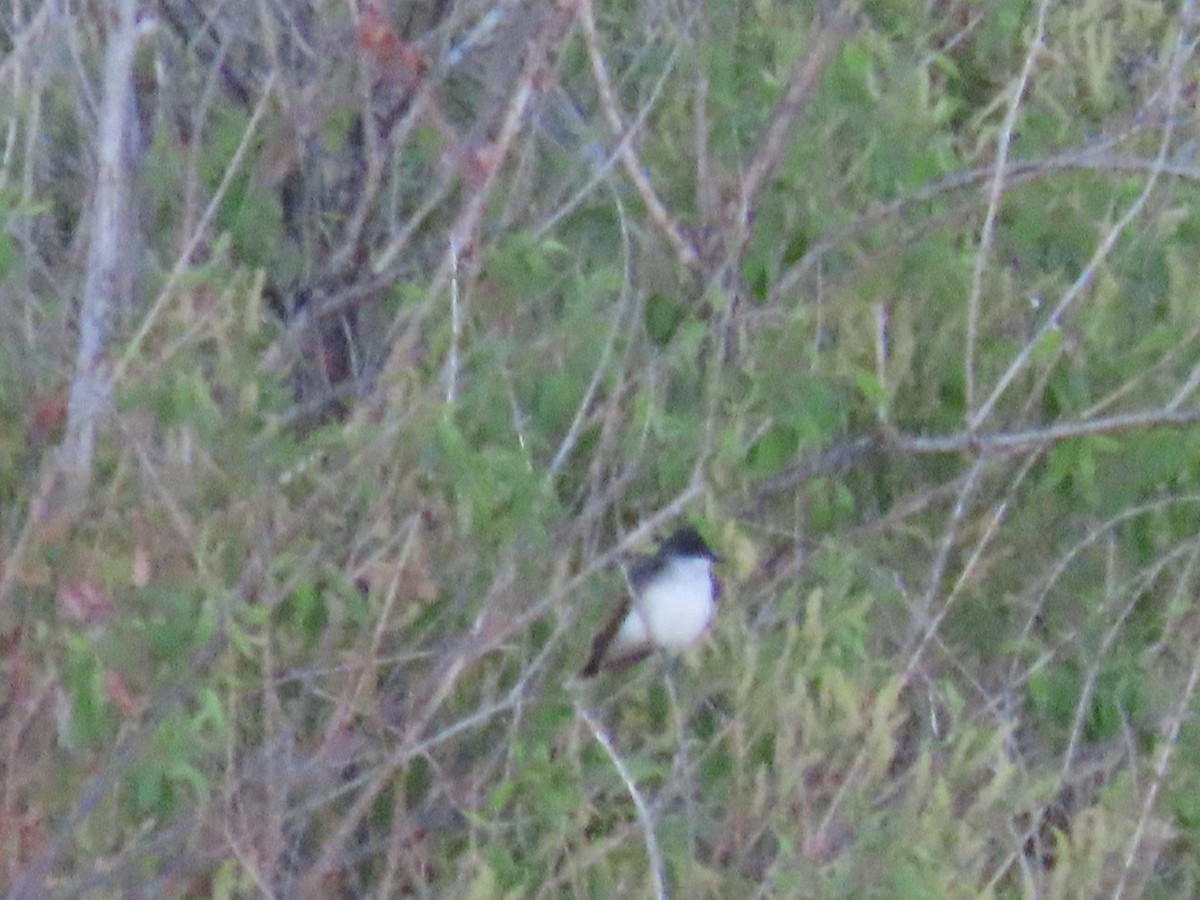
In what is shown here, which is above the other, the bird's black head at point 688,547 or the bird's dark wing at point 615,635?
the bird's black head at point 688,547

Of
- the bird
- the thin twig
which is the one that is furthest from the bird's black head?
the thin twig

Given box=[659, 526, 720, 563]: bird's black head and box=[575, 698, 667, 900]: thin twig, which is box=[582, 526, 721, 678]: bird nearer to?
box=[659, 526, 720, 563]: bird's black head

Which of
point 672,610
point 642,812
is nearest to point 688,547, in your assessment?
point 672,610

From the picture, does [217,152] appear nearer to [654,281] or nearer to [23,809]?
[654,281]

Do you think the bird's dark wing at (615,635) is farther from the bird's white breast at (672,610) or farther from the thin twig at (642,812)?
the thin twig at (642,812)

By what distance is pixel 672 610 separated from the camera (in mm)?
3828

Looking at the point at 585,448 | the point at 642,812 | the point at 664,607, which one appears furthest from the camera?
the point at 585,448

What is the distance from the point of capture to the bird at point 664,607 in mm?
3812

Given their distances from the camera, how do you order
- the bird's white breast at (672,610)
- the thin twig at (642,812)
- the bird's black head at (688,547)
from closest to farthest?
the thin twig at (642,812)
the bird's white breast at (672,610)
the bird's black head at (688,547)

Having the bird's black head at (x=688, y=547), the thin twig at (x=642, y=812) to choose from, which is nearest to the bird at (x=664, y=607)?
the bird's black head at (x=688, y=547)

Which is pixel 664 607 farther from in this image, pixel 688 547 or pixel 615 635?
pixel 688 547

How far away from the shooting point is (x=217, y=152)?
407 cm

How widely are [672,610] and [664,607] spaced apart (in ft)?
0.05

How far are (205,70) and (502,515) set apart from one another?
162 cm
